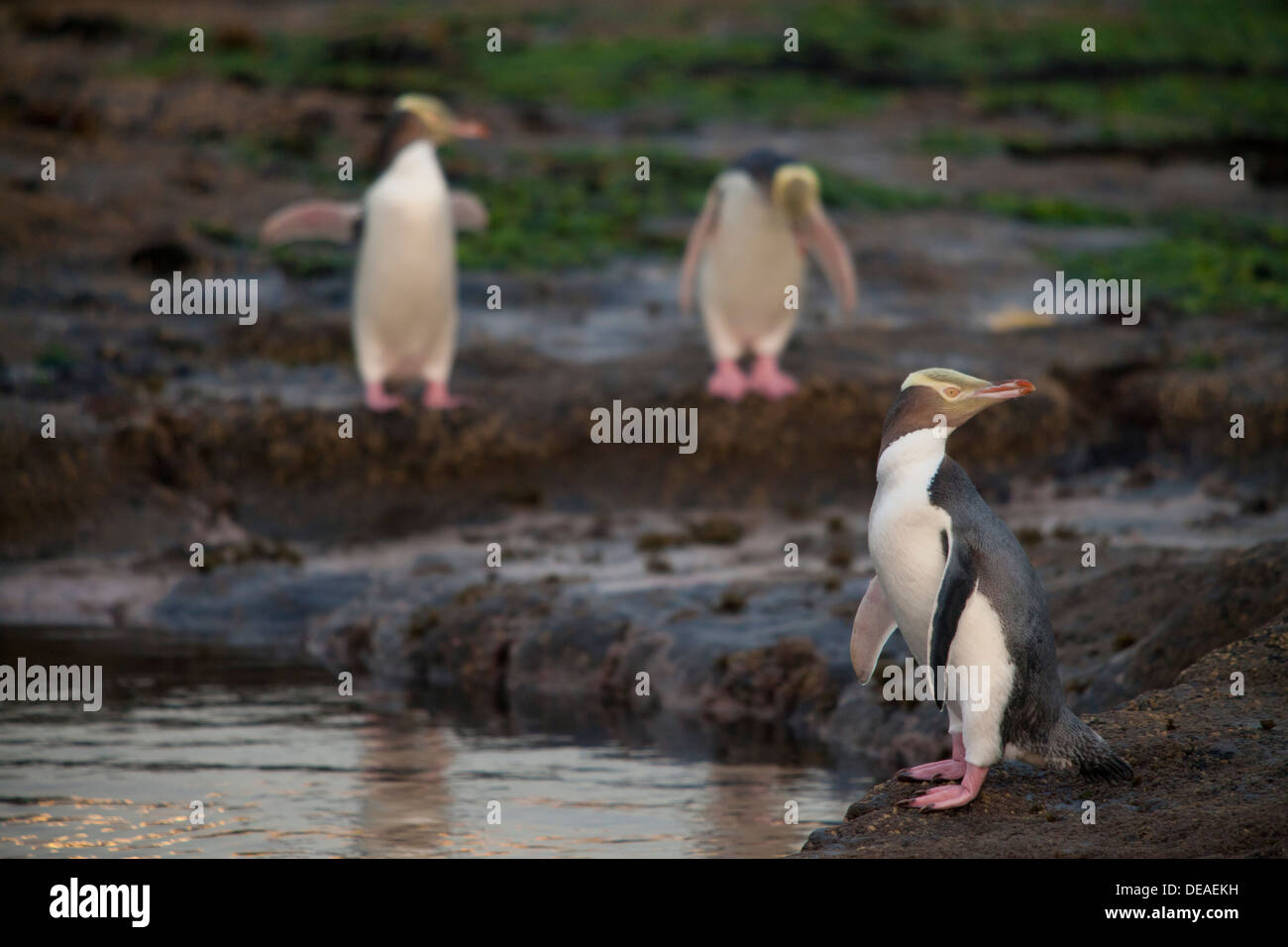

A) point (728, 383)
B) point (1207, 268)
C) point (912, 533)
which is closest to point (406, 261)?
point (728, 383)

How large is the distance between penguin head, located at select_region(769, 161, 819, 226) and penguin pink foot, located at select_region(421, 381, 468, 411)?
232cm

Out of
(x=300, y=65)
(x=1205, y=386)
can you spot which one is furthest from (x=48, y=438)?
(x=300, y=65)

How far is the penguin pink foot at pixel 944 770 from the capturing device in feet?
16.6

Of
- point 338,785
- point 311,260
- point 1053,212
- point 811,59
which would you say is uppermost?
point 811,59

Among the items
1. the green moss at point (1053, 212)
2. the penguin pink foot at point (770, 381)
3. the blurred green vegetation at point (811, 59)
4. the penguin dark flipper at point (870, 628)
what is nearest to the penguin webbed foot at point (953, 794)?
the penguin dark flipper at point (870, 628)

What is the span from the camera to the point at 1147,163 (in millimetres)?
20156

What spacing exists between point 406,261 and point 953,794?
7.36 meters

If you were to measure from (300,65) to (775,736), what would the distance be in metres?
16.9

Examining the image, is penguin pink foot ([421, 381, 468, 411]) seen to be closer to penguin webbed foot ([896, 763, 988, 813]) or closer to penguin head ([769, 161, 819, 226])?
penguin head ([769, 161, 819, 226])

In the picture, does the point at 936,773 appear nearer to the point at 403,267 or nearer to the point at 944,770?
the point at 944,770

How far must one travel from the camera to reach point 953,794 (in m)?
4.83

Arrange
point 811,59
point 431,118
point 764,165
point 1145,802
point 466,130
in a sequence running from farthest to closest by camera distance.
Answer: point 811,59 → point 764,165 → point 466,130 → point 431,118 → point 1145,802

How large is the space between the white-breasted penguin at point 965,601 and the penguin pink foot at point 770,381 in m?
6.82
